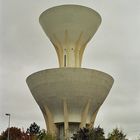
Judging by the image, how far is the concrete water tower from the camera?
185ft

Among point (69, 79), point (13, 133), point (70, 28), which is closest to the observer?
point (69, 79)

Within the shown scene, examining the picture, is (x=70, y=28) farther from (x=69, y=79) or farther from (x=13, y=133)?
(x=13, y=133)

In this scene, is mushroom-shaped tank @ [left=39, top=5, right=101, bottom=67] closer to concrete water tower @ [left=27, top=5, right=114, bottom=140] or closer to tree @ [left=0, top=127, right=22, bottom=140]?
concrete water tower @ [left=27, top=5, right=114, bottom=140]

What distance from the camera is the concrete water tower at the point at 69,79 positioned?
56.3m

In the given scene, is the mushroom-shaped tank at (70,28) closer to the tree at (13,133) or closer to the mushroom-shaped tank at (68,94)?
the mushroom-shaped tank at (68,94)

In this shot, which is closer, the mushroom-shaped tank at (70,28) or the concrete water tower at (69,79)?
the concrete water tower at (69,79)

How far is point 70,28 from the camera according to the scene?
57719 millimetres

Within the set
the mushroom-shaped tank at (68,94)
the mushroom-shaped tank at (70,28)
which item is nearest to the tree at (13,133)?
the mushroom-shaped tank at (68,94)

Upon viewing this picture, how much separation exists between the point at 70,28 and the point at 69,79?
792 cm

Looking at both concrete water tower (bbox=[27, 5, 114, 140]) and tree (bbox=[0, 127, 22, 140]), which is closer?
tree (bbox=[0, 127, 22, 140])

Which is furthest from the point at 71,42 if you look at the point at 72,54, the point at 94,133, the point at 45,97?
the point at 94,133

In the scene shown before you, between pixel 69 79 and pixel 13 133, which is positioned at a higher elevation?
pixel 69 79

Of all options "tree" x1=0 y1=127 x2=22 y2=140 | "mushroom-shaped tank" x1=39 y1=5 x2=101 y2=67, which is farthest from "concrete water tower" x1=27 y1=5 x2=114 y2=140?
"tree" x1=0 y1=127 x2=22 y2=140

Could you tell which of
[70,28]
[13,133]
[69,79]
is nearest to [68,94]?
[69,79]
